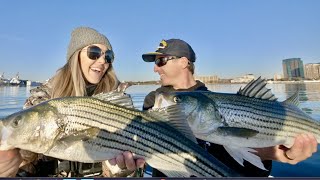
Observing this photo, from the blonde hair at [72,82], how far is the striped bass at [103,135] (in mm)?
774

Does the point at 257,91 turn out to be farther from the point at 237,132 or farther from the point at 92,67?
the point at 92,67

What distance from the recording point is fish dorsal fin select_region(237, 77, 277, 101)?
212 centimetres

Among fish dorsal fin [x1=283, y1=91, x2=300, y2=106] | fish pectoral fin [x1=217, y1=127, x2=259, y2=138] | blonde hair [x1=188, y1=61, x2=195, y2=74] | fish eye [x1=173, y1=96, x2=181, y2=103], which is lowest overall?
fish pectoral fin [x1=217, y1=127, x2=259, y2=138]

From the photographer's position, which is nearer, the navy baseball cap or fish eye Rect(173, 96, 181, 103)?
fish eye Rect(173, 96, 181, 103)

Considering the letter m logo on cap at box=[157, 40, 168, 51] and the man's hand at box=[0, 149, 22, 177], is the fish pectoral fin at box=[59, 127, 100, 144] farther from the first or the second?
the letter m logo on cap at box=[157, 40, 168, 51]

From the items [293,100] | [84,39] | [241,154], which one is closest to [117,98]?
[241,154]

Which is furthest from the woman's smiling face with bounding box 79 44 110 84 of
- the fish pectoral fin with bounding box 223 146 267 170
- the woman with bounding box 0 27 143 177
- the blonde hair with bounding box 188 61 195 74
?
the fish pectoral fin with bounding box 223 146 267 170

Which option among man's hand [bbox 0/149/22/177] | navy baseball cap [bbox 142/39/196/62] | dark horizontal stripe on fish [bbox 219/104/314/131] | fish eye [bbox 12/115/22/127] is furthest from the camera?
navy baseball cap [bbox 142/39/196/62]

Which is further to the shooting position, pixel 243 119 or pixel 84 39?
pixel 84 39

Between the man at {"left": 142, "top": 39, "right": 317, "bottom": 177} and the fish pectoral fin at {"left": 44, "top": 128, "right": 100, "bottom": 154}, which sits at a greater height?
the man at {"left": 142, "top": 39, "right": 317, "bottom": 177}

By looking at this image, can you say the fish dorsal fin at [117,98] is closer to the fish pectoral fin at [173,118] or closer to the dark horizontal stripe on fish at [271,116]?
the fish pectoral fin at [173,118]

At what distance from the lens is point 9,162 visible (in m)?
1.62

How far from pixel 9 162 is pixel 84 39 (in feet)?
3.97

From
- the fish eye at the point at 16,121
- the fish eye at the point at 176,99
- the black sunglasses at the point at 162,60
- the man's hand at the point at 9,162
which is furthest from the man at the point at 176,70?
the fish eye at the point at 16,121
